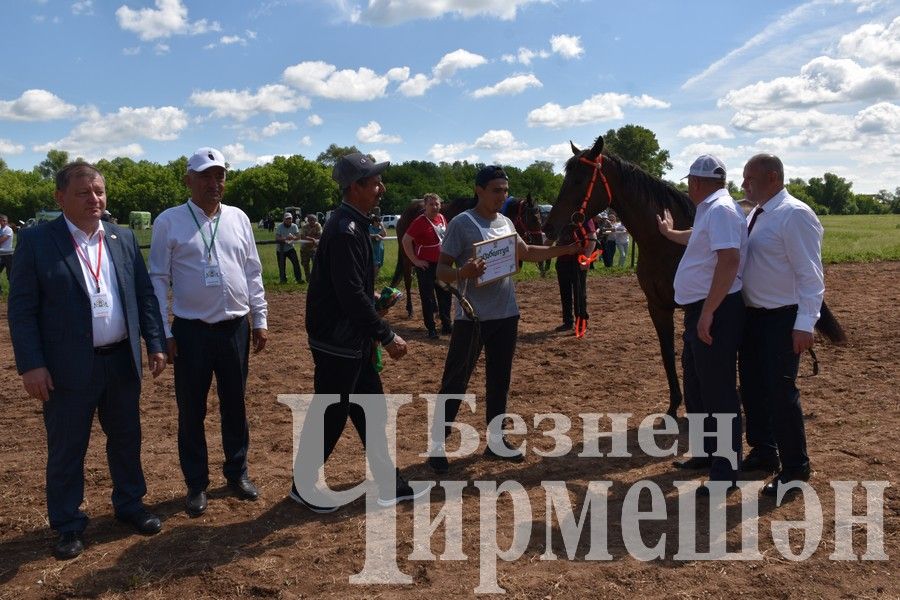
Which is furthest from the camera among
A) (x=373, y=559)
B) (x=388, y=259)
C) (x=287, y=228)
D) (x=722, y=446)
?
(x=388, y=259)

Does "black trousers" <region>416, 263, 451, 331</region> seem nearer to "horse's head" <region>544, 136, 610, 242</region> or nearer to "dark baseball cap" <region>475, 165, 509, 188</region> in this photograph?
"horse's head" <region>544, 136, 610, 242</region>

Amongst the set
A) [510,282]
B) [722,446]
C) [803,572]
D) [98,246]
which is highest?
[98,246]

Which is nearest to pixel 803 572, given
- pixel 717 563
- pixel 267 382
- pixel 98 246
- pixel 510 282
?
pixel 717 563

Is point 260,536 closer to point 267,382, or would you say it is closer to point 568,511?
point 568,511

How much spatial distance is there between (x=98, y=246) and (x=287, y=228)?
14.0 m

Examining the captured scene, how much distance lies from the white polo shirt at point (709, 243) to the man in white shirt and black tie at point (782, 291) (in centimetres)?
16

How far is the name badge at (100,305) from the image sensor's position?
3801 millimetres

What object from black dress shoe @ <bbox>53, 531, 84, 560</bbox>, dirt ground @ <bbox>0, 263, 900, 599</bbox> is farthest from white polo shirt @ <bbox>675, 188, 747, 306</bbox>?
black dress shoe @ <bbox>53, 531, 84, 560</bbox>

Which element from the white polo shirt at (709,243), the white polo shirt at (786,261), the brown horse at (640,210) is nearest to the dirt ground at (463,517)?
the brown horse at (640,210)

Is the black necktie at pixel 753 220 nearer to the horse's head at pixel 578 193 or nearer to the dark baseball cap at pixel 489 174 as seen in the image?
the dark baseball cap at pixel 489 174

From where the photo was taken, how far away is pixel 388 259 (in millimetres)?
23828

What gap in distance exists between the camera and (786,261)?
13.8 feet

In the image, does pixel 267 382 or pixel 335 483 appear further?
pixel 267 382

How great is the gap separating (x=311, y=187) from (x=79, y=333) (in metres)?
77.7
